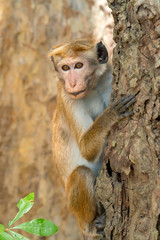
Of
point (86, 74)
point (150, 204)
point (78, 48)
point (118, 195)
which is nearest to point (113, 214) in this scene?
point (118, 195)

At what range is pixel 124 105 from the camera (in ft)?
11.0

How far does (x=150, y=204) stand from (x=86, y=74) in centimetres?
187

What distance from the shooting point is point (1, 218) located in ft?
25.5

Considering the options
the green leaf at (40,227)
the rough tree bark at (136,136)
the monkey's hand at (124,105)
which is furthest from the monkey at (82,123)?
the green leaf at (40,227)

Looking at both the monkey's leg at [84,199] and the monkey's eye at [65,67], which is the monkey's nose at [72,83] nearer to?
the monkey's eye at [65,67]

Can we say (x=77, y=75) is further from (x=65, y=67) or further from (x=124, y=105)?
(x=124, y=105)

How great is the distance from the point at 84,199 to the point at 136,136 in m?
1.33

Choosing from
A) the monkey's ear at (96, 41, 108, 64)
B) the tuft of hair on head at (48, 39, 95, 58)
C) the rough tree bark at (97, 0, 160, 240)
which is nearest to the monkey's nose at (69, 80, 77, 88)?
the tuft of hair on head at (48, 39, 95, 58)

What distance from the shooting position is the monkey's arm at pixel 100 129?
3.42 meters

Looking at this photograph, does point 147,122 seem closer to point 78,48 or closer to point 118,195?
point 118,195

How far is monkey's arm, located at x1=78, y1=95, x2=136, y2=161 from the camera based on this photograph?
3.42 m

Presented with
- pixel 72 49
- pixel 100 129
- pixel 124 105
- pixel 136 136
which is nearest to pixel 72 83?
pixel 72 49

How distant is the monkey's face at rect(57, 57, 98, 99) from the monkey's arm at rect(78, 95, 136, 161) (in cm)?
40

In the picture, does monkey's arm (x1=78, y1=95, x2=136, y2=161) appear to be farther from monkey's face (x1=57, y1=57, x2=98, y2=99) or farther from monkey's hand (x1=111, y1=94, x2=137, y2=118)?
monkey's face (x1=57, y1=57, x2=98, y2=99)
